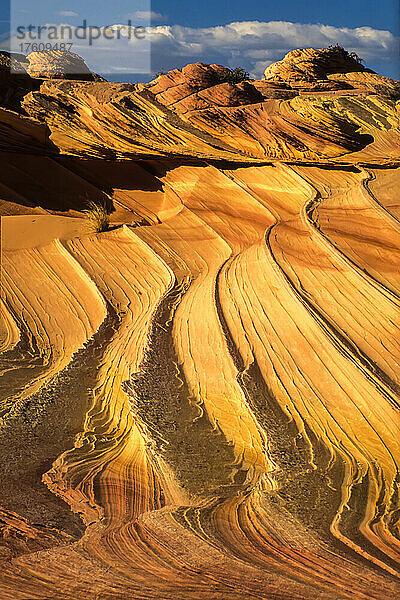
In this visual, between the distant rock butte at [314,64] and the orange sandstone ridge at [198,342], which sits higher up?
the distant rock butte at [314,64]

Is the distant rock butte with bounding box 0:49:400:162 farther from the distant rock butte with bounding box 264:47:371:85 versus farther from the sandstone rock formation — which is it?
the sandstone rock formation

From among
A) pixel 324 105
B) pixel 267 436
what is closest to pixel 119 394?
pixel 267 436

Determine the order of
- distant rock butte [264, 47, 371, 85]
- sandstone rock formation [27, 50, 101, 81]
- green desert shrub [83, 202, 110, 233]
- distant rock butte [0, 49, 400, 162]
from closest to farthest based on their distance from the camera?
green desert shrub [83, 202, 110, 233] → distant rock butte [0, 49, 400, 162] → distant rock butte [264, 47, 371, 85] → sandstone rock formation [27, 50, 101, 81]

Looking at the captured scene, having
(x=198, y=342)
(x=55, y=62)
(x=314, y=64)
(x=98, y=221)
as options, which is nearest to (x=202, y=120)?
(x=98, y=221)

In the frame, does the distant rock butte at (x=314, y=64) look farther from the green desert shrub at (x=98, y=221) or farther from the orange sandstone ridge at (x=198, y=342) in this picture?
the green desert shrub at (x=98, y=221)

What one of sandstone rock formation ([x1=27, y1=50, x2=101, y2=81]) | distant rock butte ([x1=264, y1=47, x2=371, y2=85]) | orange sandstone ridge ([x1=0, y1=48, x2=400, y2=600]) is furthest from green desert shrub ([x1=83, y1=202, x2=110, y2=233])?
sandstone rock formation ([x1=27, y1=50, x2=101, y2=81])

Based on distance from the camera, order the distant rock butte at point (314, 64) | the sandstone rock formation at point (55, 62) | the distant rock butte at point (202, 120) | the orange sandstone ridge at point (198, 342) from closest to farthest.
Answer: the orange sandstone ridge at point (198, 342) → the distant rock butte at point (202, 120) → the distant rock butte at point (314, 64) → the sandstone rock formation at point (55, 62)

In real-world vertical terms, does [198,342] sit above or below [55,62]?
below

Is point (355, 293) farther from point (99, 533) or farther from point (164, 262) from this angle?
point (99, 533)

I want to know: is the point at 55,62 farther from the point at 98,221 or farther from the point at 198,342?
the point at 198,342

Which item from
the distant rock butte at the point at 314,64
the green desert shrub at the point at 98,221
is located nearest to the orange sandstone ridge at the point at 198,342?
the green desert shrub at the point at 98,221
